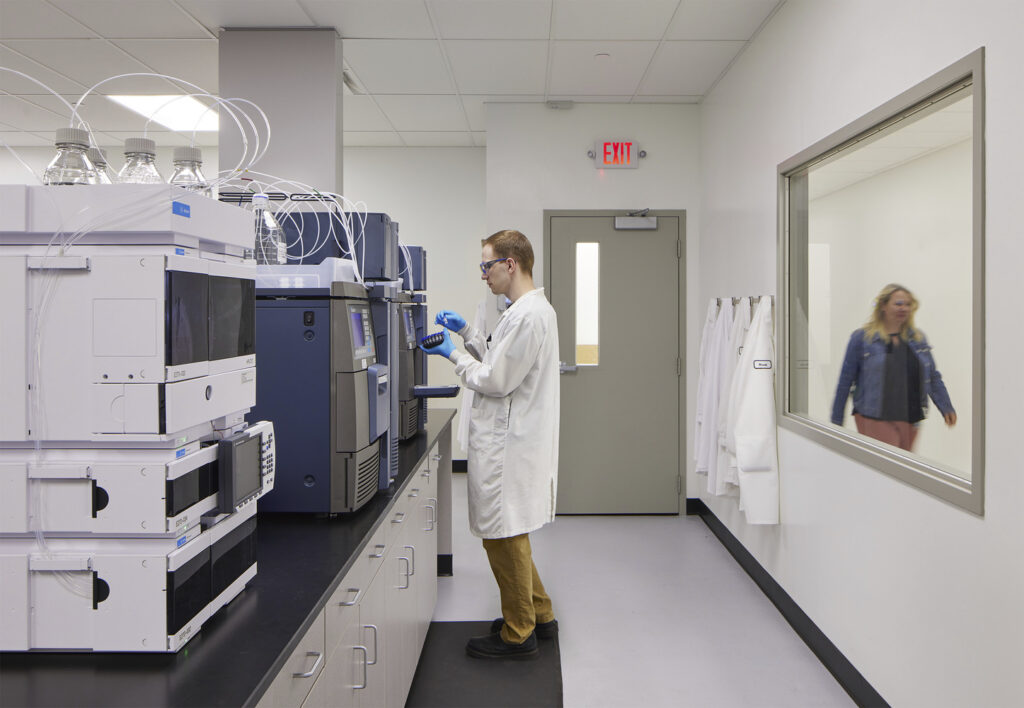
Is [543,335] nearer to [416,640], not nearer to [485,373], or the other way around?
[485,373]

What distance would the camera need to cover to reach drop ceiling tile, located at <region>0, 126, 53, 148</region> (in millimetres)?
5051

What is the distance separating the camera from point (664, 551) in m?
3.79

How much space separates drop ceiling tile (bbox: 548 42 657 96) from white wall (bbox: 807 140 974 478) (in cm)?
137

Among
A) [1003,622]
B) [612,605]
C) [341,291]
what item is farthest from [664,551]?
[341,291]

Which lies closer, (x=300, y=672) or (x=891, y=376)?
(x=300, y=672)

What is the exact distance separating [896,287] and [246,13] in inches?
121

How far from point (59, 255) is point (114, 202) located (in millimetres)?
103

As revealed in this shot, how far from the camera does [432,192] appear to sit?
5.65 meters

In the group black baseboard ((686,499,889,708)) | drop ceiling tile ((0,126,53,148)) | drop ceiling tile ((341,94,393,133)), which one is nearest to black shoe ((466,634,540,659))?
black baseboard ((686,499,889,708))

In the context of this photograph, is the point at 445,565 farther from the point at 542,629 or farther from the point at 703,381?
the point at 703,381

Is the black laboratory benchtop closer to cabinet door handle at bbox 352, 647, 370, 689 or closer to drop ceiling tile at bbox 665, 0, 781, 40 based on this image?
cabinet door handle at bbox 352, 647, 370, 689

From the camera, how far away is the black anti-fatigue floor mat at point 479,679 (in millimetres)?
2219

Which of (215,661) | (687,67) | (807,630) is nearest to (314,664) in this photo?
(215,661)

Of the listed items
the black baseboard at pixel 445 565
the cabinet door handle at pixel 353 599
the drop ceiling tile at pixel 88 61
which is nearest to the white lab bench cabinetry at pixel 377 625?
the cabinet door handle at pixel 353 599
